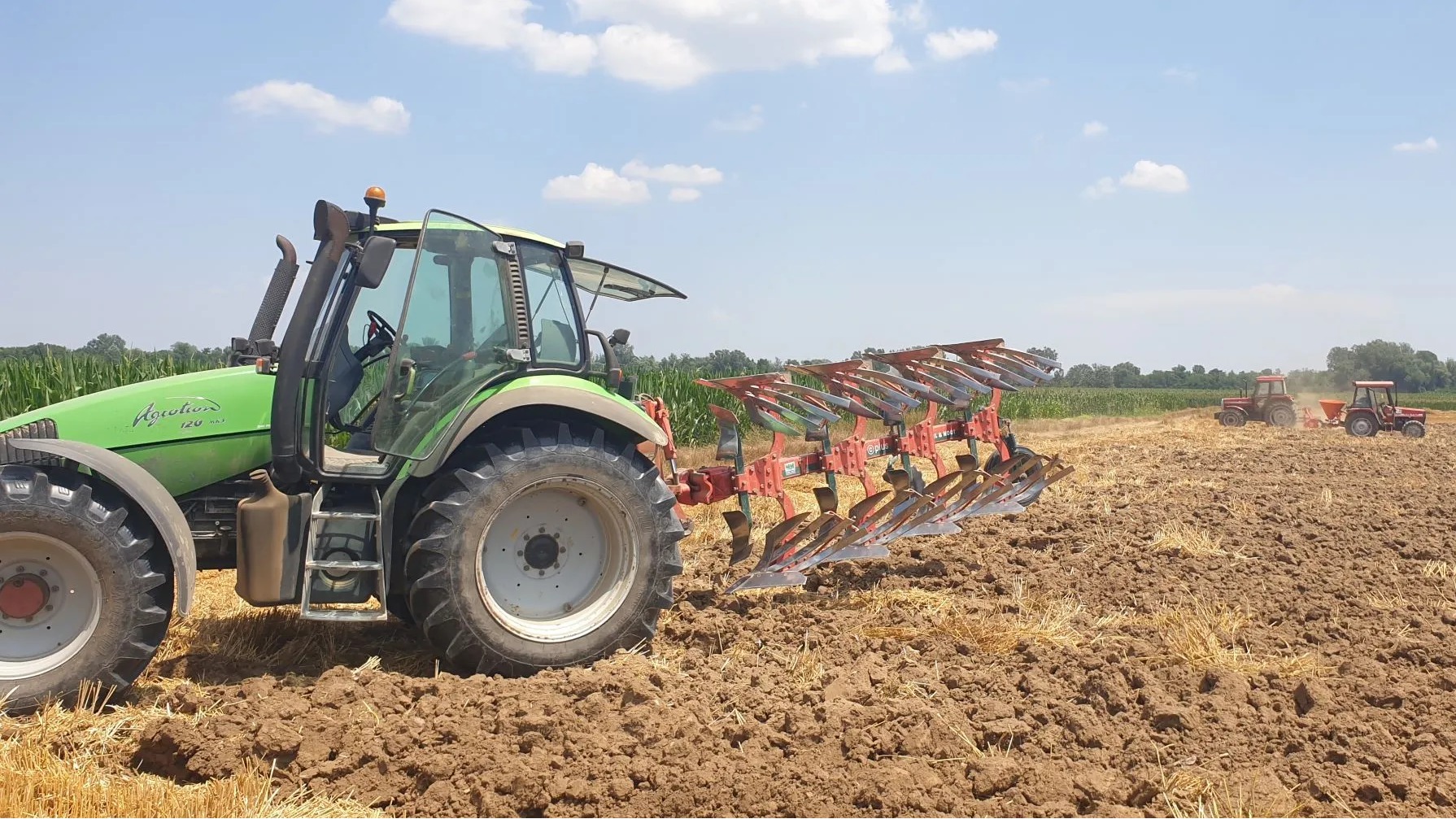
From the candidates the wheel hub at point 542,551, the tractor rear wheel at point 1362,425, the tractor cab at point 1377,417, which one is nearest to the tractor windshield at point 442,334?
the wheel hub at point 542,551

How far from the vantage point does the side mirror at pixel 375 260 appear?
4.16 meters

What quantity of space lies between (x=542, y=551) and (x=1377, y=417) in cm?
2838

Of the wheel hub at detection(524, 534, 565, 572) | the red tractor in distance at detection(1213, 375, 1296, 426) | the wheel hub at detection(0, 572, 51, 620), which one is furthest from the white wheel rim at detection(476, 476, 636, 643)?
the red tractor in distance at detection(1213, 375, 1296, 426)

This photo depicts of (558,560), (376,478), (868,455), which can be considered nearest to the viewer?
(376,478)

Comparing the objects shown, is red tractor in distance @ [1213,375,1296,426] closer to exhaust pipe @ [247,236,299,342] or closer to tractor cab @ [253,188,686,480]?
tractor cab @ [253,188,686,480]

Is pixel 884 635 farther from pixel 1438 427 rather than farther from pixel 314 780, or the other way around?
pixel 1438 427

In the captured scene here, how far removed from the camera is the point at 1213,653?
4.64 metres

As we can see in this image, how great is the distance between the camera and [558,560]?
4691 mm

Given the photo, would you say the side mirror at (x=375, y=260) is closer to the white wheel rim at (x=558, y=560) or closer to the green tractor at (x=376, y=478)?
the green tractor at (x=376, y=478)

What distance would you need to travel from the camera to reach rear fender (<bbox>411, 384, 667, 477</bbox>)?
4367 mm

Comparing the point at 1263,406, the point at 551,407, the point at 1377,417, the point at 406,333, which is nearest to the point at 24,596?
the point at 406,333

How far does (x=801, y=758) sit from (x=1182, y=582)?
388 cm

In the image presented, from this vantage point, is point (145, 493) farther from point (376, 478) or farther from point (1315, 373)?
point (1315, 373)

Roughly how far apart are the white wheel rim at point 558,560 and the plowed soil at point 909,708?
33 centimetres
